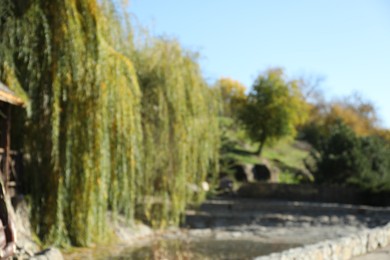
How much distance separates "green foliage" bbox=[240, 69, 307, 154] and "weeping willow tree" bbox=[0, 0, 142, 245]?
25230 millimetres

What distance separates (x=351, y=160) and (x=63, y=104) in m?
15.7

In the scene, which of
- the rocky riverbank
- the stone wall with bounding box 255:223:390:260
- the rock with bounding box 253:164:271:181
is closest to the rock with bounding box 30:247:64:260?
the stone wall with bounding box 255:223:390:260

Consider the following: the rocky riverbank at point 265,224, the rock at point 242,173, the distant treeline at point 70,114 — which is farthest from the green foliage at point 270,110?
the distant treeline at point 70,114

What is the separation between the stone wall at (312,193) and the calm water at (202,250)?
28.5 ft

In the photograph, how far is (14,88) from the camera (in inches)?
352

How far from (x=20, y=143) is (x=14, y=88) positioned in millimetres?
1513

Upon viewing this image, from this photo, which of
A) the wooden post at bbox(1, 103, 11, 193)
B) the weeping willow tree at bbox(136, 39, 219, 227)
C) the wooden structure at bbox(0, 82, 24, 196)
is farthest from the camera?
the weeping willow tree at bbox(136, 39, 219, 227)

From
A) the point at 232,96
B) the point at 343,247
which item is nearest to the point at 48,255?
the point at 343,247

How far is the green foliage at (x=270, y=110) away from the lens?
114 ft

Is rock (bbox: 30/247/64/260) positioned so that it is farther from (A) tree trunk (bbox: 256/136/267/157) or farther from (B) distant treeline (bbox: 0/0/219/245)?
(A) tree trunk (bbox: 256/136/267/157)

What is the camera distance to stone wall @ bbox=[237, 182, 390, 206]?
21.2 meters

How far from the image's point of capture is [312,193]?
2272 cm

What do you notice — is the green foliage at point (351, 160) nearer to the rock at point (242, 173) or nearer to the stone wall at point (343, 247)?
the rock at point (242, 173)

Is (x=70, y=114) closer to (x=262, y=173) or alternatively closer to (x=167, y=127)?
(x=167, y=127)
